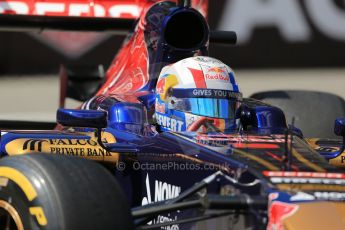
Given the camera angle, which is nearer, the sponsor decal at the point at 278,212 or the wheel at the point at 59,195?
the wheel at the point at 59,195

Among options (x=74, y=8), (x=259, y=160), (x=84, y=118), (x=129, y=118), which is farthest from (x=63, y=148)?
(x=74, y=8)

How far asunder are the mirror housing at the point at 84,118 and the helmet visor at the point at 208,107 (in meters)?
0.44

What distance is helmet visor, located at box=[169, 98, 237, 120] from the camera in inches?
177

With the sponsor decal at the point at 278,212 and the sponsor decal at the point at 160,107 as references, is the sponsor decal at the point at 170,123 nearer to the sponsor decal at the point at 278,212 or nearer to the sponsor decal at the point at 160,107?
the sponsor decal at the point at 160,107

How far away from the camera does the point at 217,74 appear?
472 cm

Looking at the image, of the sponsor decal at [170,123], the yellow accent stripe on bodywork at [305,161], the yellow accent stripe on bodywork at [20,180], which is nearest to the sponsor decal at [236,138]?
the yellow accent stripe on bodywork at [305,161]

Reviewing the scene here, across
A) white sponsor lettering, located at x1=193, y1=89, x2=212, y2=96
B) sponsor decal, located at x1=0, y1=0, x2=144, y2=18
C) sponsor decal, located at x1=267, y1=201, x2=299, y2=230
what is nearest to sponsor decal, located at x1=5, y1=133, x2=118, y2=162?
white sponsor lettering, located at x1=193, y1=89, x2=212, y2=96

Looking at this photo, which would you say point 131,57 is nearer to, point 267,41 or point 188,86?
point 188,86

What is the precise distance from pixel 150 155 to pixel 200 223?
20.3 inches

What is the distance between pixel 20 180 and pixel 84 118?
84 centimetres

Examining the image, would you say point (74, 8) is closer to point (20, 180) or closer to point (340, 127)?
point (340, 127)

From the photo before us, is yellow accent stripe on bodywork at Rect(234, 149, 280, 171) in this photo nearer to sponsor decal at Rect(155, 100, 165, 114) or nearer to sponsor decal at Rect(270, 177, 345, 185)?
sponsor decal at Rect(270, 177, 345, 185)

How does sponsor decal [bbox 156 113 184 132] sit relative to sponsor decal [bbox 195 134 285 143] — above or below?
above

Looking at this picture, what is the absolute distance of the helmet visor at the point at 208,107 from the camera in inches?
177
